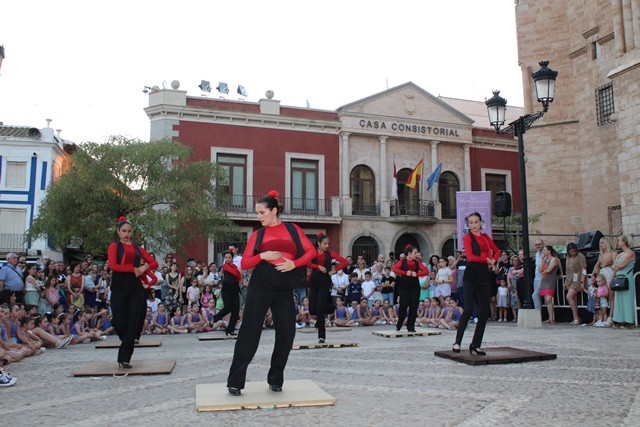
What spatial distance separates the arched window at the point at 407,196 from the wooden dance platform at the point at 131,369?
74.1 ft

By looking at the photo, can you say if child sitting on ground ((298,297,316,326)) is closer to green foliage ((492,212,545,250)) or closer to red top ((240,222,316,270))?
red top ((240,222,316,270))

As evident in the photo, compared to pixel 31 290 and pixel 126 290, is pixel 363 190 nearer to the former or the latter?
pixel 31 290

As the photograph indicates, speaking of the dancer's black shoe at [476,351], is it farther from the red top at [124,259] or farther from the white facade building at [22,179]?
the white facade building at [22,179]

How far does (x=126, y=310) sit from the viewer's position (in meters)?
7.00

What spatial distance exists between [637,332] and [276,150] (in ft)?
62.7

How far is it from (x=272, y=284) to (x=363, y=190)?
77.8 ft

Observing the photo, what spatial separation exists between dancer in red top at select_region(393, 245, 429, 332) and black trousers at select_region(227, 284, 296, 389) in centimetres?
569

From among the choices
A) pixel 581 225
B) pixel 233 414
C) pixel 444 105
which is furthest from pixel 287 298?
pixel 444 105

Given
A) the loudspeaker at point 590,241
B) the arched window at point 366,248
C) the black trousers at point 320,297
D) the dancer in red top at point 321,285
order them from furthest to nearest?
the arched window at point 366,248 < the loudspeaker at point 590,241 < the black trousers at point 320,297 < the dancer in red top at point 321,285

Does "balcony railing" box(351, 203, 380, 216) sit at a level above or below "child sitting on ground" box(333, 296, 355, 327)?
above

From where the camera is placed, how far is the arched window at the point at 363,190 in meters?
28.5

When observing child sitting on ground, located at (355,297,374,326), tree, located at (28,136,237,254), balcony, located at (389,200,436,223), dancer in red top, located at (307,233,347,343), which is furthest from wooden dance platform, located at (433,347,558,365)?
balcony, located at (389,200,436,223)

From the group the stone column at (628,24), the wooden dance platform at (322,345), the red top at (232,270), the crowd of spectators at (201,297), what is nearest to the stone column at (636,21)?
the stone column at (628,24)

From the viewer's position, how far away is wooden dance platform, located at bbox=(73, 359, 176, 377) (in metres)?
6.52
